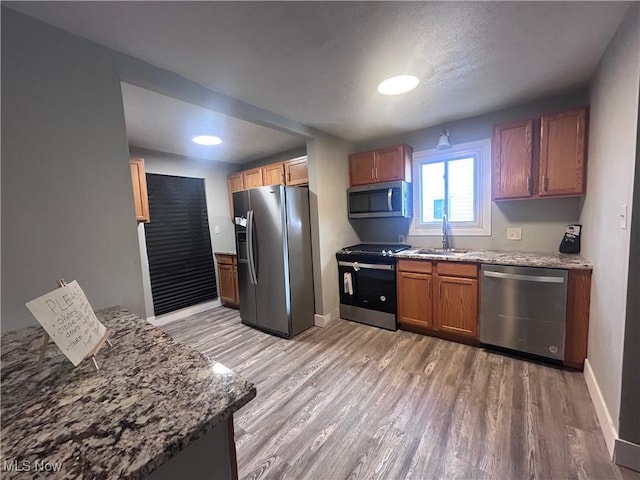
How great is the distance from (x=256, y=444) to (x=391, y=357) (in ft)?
4.51

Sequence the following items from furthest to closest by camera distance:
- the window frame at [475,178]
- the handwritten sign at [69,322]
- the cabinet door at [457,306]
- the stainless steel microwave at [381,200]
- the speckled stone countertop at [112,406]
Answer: the stainless steel microwave at [381,200] < the window frame at [475,178] < the cabinet door at [457,306] < the handwritten sign at [69,322] < the speckled stone countertop at [112,406]

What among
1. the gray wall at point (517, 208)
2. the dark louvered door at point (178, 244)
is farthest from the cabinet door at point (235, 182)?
the gray wall at point (517, 208)

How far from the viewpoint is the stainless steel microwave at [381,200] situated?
314 cm

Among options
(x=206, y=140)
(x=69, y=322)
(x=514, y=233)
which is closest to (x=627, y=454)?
(x=514, y=233)

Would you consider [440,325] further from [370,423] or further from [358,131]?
[358,131]

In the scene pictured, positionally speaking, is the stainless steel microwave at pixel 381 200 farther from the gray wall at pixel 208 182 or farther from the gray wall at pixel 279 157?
the gray wall at pixel 208 182

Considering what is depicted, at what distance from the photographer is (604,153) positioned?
1.73 m

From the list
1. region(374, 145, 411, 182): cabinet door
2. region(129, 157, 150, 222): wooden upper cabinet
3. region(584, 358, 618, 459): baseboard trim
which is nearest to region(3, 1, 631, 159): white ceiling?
region(374, 145, 411, 182): cabinet door

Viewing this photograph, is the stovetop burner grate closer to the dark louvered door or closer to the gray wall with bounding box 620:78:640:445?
the gray wall with bounding box 620:78:640:445

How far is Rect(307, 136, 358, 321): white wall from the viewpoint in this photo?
3172mm

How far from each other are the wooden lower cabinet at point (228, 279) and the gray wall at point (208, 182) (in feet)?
1.07

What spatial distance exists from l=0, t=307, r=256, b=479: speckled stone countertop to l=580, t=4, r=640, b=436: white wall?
194cm

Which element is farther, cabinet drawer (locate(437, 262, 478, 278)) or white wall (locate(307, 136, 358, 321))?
white wall (locate(307, 136, 358, 321))

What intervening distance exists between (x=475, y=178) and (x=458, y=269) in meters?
1.13
